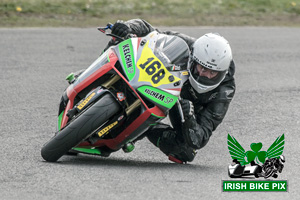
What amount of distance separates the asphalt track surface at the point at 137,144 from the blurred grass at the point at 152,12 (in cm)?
72

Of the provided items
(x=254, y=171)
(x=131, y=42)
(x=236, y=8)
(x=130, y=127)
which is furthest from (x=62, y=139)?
(x=236, y=8)

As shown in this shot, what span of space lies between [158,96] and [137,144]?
1529mm

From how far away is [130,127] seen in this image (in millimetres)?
5750

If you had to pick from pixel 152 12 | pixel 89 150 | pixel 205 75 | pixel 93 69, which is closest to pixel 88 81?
pixel 93 69

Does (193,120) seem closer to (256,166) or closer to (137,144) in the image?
(256,166)

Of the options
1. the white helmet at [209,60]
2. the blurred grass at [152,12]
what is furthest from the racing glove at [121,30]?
the blurred grass at [152,12]

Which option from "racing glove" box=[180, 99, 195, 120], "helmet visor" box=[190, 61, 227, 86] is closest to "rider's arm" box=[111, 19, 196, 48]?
"helmet visor" box=[190, 61, 227, 86]

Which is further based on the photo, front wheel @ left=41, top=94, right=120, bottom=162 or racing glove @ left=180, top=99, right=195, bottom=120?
racing glove @ left=180, top=99, right=195, bottom=120

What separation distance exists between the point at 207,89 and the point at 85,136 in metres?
1.20

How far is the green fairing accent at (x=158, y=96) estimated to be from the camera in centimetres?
557

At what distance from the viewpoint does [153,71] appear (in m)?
5.63

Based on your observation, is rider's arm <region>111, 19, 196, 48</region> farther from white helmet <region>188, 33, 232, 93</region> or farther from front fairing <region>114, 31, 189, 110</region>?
white helmet <region>188, 33, 232, 93</region>

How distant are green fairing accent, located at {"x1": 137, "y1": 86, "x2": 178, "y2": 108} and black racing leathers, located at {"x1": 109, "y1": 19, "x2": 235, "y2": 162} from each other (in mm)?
294

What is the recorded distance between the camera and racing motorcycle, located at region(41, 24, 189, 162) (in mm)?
5473
